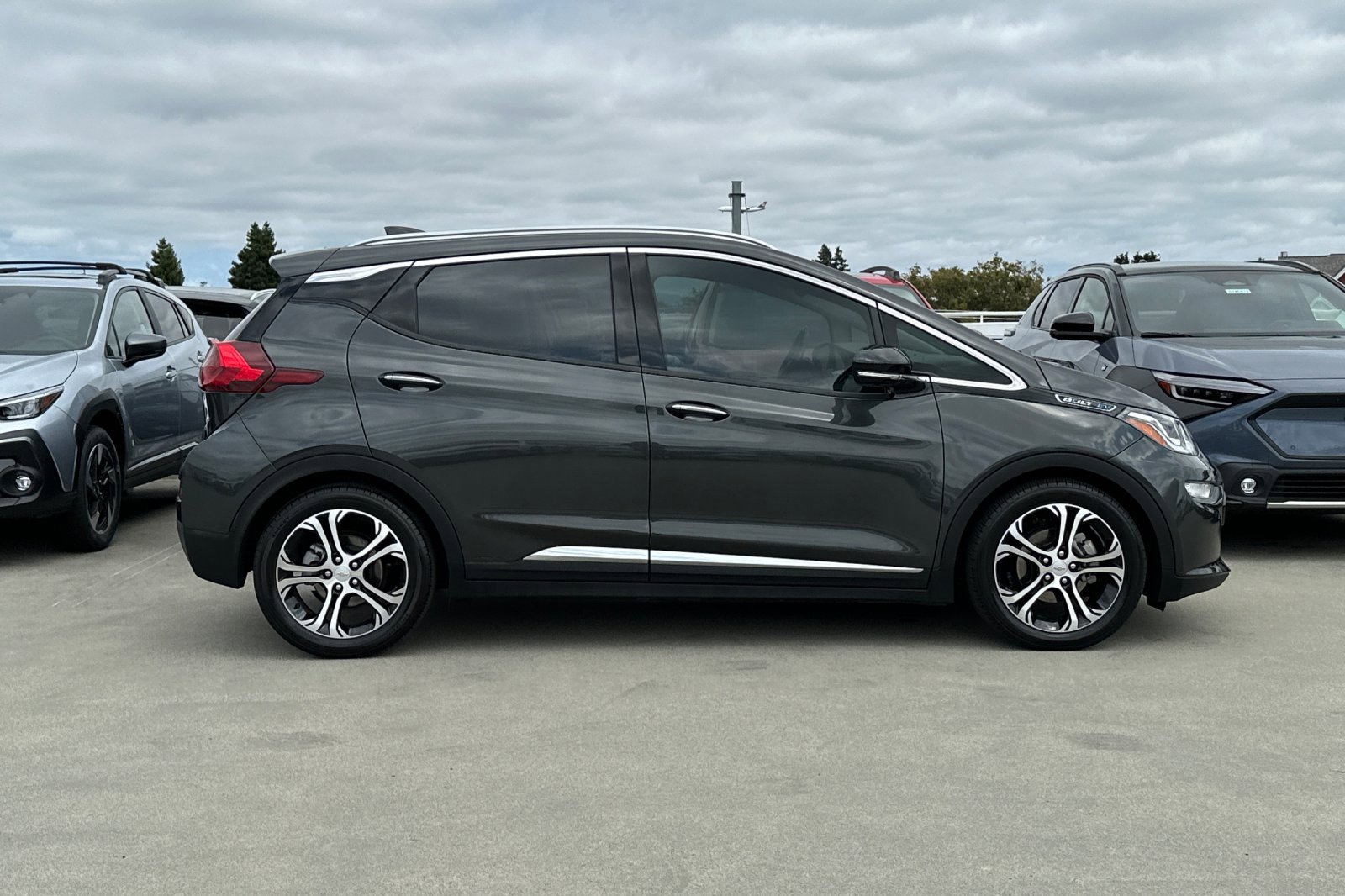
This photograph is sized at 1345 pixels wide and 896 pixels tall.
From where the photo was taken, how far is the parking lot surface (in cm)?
360

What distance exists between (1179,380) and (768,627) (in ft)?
11.2

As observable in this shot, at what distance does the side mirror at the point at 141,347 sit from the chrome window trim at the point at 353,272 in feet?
12.4

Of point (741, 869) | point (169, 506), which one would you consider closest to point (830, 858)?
point (741, 869)

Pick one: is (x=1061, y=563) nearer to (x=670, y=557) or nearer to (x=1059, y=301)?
(x=670, y=557)

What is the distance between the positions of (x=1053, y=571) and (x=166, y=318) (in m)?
7.33

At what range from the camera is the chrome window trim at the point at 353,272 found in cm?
598

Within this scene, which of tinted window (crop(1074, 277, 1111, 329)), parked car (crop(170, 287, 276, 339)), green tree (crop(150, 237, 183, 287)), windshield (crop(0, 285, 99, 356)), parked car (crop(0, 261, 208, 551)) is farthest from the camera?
green tree (crop(150, 237, 183, 287))

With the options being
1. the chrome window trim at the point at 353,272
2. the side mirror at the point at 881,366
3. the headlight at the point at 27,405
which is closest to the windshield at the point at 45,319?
the headlight at the point at 27,405

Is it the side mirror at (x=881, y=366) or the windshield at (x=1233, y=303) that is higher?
the windshield at (x=1233, y=303)

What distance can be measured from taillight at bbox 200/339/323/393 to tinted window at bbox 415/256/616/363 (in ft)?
1.75

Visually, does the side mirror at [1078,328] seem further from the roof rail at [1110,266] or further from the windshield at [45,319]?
the windshield at [45,319]

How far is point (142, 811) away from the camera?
13.2 feet

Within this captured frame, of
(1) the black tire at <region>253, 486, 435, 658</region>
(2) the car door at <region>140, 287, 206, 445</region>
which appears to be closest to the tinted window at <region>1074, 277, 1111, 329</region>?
(1) the black tire at <region>253, 486, 435, 658</region>

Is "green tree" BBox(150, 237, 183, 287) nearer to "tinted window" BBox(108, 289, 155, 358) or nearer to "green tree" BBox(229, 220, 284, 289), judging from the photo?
"green tree" BBox(229, 220, 284, 289)
